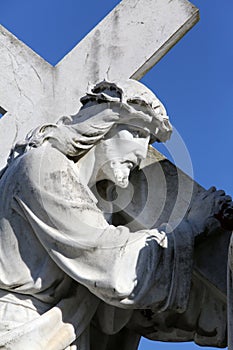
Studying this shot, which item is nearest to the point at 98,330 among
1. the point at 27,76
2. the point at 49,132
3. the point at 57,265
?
the point at 57,265

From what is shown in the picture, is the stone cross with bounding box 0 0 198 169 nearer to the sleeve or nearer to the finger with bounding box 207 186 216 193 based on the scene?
the finger with bounding box 207 186 216 193

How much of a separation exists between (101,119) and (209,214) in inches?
24.9

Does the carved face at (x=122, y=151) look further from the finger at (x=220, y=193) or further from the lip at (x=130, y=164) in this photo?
the finger at (x=220, y=193)

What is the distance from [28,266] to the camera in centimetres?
687

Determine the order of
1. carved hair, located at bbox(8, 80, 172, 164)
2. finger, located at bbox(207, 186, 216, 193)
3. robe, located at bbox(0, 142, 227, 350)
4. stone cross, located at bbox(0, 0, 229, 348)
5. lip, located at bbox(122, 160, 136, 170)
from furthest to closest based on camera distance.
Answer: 1. stone cross, located at bbox(0, 0, 229, 348)
2. finger, located at bbox(207, 186, 216, 193)
3. lip, located at bbox(122, 160, 136, 170)
4. carved hair, located at bbox(8, 80, 172, 164)
5. robe, located at bbox(0, 142, 227, 350)

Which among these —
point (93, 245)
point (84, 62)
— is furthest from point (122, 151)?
point (84, 62)

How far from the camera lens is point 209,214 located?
23.5ft

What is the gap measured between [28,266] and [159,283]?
56 centimetres

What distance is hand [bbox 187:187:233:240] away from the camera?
714cm

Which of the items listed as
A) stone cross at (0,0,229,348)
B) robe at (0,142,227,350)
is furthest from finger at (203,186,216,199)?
stone cross at (0,0,229,348)

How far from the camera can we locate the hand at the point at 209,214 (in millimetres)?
7137

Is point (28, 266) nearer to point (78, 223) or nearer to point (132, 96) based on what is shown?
point (78, 223)

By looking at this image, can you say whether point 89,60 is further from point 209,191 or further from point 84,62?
point 209,191

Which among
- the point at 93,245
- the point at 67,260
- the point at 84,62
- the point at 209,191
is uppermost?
the point at 84,62
